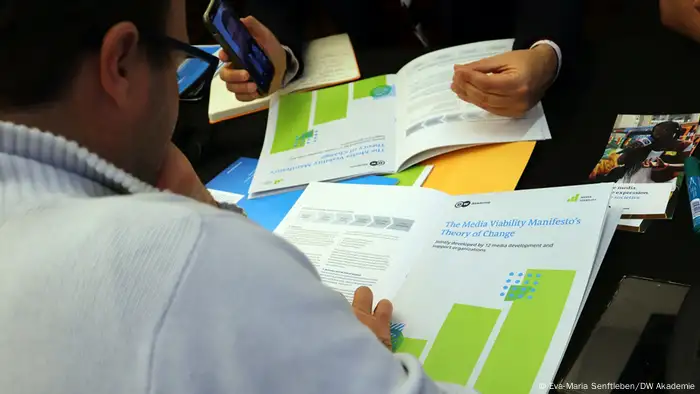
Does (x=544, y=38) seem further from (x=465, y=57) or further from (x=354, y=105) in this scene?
(x=354, y=105)

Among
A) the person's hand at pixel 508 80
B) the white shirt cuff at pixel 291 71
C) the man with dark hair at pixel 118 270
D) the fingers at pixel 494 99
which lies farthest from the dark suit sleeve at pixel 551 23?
the man with dark hair at pixel 118 270

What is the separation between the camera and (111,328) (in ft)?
1.24

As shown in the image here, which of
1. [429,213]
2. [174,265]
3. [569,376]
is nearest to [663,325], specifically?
[569,376]

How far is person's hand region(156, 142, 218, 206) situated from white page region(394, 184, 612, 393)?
262mm

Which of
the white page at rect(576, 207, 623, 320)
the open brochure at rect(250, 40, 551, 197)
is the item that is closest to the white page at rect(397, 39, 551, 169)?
the open brochure at rect(250, 40, 551, 197)

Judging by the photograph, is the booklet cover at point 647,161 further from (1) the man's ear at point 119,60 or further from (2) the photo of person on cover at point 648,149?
(1) the man's ear at point 119,60

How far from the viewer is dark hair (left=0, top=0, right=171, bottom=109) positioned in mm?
410

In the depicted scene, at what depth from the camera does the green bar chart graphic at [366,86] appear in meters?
1.10

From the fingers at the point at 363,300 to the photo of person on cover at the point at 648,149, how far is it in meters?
0.31

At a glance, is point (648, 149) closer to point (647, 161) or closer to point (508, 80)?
point (647, 161)

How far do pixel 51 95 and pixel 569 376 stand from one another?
1.52ft

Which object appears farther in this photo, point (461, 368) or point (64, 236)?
point (461, 368)

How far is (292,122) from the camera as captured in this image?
3.61ft

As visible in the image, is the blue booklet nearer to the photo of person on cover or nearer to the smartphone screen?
the smartphone screen
